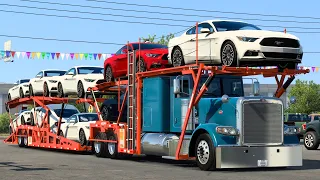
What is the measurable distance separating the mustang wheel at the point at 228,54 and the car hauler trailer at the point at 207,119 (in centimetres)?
30

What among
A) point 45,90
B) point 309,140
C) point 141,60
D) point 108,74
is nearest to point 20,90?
point 45,90

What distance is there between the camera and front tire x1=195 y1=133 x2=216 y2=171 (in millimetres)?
14344

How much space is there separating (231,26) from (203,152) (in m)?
3.57

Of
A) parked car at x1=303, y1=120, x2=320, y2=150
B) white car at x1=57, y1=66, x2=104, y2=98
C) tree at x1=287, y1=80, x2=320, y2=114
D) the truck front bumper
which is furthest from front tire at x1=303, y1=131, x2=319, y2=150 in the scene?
tree at x1=287, y1=80, x2=320, y2=114

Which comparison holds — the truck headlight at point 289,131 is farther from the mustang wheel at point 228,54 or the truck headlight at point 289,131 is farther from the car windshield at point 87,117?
the car windshield at point 87,117

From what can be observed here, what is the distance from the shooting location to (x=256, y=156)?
14430 millimetres

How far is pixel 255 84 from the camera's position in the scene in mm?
15555

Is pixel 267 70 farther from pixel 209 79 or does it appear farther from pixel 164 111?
pixel 164 111

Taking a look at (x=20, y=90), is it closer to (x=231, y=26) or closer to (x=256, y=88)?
(x=231, y=26)

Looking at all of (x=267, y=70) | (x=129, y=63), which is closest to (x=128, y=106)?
(x=129, y=63)

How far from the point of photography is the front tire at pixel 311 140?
972 inches

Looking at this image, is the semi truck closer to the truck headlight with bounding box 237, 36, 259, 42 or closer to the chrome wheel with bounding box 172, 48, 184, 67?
the chrome wheel with bounding box 172, 48, 184, 67

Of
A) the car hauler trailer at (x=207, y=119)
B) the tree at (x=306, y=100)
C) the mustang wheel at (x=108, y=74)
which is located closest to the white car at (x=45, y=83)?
the mustang wheel at (x=108, y=74)

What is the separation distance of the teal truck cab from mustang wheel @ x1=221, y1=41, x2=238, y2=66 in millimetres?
670
